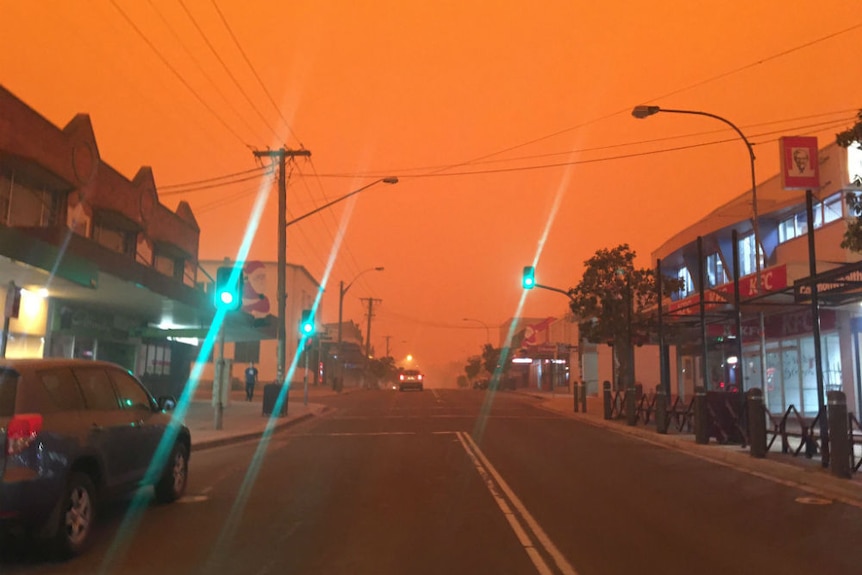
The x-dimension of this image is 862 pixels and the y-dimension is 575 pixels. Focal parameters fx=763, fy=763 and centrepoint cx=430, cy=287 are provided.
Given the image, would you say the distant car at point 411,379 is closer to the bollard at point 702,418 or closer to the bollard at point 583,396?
the bollard at point 583,396

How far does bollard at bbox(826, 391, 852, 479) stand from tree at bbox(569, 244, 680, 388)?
13.3 m

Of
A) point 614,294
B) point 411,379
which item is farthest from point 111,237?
point 411,379

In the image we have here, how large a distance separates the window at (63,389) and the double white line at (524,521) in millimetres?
4558

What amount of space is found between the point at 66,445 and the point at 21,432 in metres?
0.54

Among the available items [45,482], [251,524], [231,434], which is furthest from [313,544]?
[231,434]

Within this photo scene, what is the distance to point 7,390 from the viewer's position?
659 centimetres

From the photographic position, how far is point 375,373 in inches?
4119

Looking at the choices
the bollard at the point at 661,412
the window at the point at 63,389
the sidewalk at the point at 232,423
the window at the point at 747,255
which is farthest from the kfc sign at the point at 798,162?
the window at the point at 63,389

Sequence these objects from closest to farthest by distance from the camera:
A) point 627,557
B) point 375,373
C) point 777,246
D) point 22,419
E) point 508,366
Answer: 1. point 22,419
2. point 627,557
3. point 777,246
4. point 508,366
5. point 375,373

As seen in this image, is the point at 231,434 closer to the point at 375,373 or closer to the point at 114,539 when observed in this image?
the point at 114,539

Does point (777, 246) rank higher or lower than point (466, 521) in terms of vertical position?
higher

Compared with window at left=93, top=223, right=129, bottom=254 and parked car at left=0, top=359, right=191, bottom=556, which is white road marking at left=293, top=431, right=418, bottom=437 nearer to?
parked car at left=0, top=359, right=191, bottom=556

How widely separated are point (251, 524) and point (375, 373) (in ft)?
317

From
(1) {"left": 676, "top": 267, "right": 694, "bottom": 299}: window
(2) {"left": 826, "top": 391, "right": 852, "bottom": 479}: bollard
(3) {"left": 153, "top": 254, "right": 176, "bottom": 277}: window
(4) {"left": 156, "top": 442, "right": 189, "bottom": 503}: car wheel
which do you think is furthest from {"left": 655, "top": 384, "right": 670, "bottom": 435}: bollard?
(3) {"left": 153, "top": 254, "right": 176, "bottom": 277}: window
